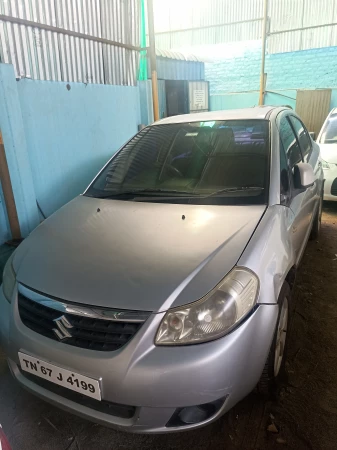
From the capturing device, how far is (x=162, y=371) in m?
1.36

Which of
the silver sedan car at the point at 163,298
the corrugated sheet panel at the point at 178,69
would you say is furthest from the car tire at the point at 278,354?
the corrugated sheet panel at the point at 178,69

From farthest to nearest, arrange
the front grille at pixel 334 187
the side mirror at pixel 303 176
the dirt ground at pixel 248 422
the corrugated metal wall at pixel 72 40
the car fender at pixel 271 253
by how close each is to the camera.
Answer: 1. the front grille at pixel 334 187
2. the corrugated metal wall at pixel 72 40
3. the side mirror at pixel 303 176
4. the dirt ground at pixel 248 422
5. the car fender at pixel 271 253

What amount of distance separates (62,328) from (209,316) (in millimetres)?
654

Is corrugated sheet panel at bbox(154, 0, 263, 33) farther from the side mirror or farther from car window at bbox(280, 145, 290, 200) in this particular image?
the side mirror

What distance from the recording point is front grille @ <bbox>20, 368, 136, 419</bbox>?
1.49 metres

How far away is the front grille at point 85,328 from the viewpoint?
1.45 m

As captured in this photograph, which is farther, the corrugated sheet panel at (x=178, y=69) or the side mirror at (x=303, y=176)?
the corrugated sheet panel at (x=178, y=69)

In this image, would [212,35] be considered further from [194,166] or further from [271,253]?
[271,253]

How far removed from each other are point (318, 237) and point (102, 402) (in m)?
3.43

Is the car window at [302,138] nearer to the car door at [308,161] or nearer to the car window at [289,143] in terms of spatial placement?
the car door at [308,161]

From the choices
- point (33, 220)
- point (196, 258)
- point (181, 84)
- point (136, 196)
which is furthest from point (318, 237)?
point (181, 84)


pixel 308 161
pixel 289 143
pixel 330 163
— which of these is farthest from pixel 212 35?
pixel 289 143

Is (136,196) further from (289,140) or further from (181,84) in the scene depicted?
(181,84)

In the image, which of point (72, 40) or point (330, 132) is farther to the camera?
point (330, 132)
